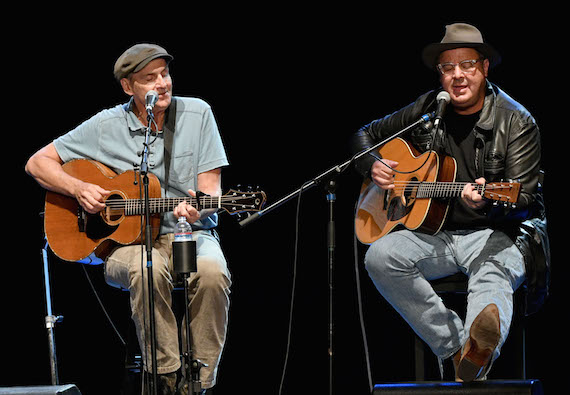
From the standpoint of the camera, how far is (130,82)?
4.18 metres

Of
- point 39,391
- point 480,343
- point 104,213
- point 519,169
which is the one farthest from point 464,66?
point 39,391

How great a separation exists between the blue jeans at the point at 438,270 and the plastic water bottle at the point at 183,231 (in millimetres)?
958

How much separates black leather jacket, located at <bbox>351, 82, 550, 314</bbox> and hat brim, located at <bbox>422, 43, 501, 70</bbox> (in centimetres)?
15

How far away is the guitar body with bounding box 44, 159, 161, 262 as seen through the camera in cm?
400

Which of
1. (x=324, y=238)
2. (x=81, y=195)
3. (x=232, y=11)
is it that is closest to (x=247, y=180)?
(x=324, y=238)

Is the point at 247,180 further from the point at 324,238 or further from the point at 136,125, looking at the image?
the point at 136,125

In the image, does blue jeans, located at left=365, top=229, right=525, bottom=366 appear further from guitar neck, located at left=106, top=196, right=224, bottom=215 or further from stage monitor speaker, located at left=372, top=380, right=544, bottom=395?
guitar neck, located at left=106, top=196, right=224, bottom=215

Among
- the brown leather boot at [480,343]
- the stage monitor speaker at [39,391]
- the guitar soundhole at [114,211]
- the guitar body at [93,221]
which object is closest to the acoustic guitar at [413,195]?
the brown leather boot at [480,343]

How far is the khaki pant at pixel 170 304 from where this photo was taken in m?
3.69

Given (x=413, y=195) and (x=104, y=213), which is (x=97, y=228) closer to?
(x=104, y=213)

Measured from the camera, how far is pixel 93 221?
4.07m

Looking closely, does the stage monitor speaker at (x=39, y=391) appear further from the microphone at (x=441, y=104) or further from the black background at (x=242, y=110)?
the microphone at (x=441, y=104)

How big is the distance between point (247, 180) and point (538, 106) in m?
2.07

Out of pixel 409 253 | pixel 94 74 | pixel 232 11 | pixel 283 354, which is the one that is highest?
pixel 232 11
